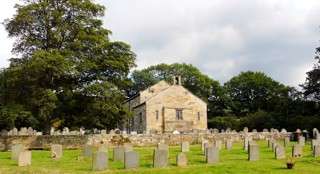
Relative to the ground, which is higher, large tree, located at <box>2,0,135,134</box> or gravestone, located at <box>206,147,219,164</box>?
large tree, located at <box>2,0,135,134</box>

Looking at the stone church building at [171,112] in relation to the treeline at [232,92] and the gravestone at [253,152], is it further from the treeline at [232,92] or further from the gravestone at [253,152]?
the gravestone at [253,152]

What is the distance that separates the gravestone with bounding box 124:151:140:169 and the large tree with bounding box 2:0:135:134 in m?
12.5

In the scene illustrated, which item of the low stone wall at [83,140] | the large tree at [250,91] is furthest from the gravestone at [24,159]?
the large tree at [250,91]

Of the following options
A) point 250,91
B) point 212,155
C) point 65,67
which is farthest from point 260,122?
point 212,155

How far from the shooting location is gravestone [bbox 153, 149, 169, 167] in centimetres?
1719

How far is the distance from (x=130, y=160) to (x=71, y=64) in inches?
545

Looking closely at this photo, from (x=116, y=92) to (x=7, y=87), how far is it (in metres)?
8.67

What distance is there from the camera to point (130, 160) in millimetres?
16922

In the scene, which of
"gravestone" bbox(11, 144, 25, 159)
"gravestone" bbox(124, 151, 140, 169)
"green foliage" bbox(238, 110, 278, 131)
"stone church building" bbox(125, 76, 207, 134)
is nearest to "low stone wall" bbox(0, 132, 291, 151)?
"gravestone" bbox(11, 144, 25, 159)

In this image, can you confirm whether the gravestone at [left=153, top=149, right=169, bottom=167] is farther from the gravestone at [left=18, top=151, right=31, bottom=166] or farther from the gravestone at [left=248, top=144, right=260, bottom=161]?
the gravestone at [left=18, top=151, right=31, bottom=166]

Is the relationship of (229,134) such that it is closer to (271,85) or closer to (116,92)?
(116,92)

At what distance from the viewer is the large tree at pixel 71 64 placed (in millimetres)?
28859

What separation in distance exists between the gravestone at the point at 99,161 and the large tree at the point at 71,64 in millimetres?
12590

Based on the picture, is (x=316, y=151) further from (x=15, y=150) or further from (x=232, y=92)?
(x=232, y=92)
